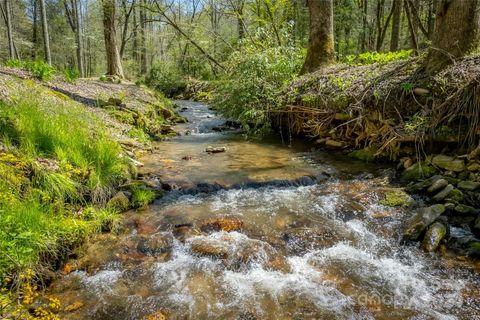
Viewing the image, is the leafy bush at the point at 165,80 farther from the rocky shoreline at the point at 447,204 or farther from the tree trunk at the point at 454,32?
the rocky shoreline at the point at 447,204

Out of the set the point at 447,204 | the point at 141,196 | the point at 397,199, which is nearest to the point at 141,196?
the point at 141,196

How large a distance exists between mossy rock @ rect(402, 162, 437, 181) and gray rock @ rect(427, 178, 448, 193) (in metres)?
0.41

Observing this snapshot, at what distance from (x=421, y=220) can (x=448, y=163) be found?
146cm

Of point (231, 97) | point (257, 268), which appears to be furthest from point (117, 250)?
point (231, 97)

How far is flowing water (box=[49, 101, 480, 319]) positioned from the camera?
285 centimetres

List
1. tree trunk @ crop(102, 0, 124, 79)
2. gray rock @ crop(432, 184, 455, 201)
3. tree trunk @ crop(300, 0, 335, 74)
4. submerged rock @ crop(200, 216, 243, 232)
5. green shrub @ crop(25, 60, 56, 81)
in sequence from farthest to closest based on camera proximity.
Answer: tree trunk @ crop(102, 0, 124, 79), tree trunk @ crop(300, 0, 335, 74), green shrub @ crop(25, 60, 56, 81), gray rock @ crop(432, 184, 455, 201), submerged rock @ crop(200, 216, 243, 232)

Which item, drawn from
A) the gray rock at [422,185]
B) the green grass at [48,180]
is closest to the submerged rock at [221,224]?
the green grass at [48,180]

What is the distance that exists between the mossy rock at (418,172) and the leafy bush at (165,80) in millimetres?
18360

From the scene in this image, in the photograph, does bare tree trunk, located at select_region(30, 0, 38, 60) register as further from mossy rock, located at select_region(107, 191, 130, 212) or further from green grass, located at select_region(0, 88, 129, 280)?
mossy rock, located at select_region(107, 191, 130, 212)

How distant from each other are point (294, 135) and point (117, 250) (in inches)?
240

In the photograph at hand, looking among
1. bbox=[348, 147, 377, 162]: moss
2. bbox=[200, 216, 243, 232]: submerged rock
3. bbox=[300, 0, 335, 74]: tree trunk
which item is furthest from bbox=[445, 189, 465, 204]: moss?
bbox=[300, 0, 335, 74]: tree trunk

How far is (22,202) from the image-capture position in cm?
328

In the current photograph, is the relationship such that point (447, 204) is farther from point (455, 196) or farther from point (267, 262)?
point (267, 262)

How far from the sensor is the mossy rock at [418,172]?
16.6 feet
